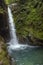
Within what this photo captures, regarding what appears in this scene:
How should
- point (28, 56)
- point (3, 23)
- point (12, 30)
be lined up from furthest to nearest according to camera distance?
point (12, 30) → point (3, 23) → point (28, 56)

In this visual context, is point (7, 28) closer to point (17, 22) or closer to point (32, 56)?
point (17, 22)

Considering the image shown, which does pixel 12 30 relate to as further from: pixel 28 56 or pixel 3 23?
pixel 28 56

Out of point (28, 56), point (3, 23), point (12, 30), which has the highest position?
point (3, 23)

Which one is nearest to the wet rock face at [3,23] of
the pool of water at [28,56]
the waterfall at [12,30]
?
the waterfall at [12,30]

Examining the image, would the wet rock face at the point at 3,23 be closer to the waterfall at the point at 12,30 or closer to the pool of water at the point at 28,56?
the waterfall at the point at 12,30

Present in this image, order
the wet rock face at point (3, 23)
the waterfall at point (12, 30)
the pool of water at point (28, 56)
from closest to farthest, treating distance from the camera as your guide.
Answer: the pool of water at point (28, 56)
the wet rock face at point (3, 23)
the waterfall at point (12, 30)

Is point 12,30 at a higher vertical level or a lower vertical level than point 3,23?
lower

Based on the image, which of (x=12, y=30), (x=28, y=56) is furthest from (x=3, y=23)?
(x=28, y=56)

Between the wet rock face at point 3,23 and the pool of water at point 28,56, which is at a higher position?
the wet rock face at point 3,23

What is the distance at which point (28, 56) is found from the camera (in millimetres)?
18156

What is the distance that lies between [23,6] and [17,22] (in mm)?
2474

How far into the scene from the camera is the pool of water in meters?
16.2

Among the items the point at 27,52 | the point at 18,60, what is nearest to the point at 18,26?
the point at 27,52

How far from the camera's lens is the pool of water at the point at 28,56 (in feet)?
53.3
